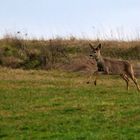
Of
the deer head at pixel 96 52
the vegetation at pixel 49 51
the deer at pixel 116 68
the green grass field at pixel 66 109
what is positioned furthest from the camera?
the vegetation at pixel 49 51

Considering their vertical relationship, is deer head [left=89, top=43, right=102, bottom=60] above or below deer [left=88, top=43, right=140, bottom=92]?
above

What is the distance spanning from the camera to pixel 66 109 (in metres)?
19.1

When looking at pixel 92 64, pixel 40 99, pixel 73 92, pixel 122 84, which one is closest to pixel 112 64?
pixel 122 84

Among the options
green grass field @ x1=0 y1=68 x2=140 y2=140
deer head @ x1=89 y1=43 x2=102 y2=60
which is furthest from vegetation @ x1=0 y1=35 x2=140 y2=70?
deer head @ x1=89 y1=43 x2=102 y2=60

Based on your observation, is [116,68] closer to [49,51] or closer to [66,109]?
[66,109]

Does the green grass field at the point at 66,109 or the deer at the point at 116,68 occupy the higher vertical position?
the deer at the point at 116,68

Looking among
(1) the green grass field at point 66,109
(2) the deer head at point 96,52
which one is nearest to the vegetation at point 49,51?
(1) the green grass field at point 66,109

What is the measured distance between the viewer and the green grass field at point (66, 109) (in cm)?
1573

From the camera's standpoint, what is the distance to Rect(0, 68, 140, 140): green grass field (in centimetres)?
1573

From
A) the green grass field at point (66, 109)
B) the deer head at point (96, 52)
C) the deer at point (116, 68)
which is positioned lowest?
the green grass field at point (66, 109)

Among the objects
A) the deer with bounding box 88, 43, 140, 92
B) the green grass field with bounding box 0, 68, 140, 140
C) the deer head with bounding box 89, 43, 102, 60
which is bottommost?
the green grass field with bounding box 0, 68, 140, 140

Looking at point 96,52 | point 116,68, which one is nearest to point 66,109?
point 116,68

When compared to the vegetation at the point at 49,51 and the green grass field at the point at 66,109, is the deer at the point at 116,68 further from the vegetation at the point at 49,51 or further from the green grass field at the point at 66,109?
the vegetation at the point at 49,51

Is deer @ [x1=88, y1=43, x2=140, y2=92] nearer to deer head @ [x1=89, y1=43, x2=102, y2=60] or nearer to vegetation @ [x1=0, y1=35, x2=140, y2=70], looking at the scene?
deer head @ [x1=89, y1=43, x2=102, y2=60]
